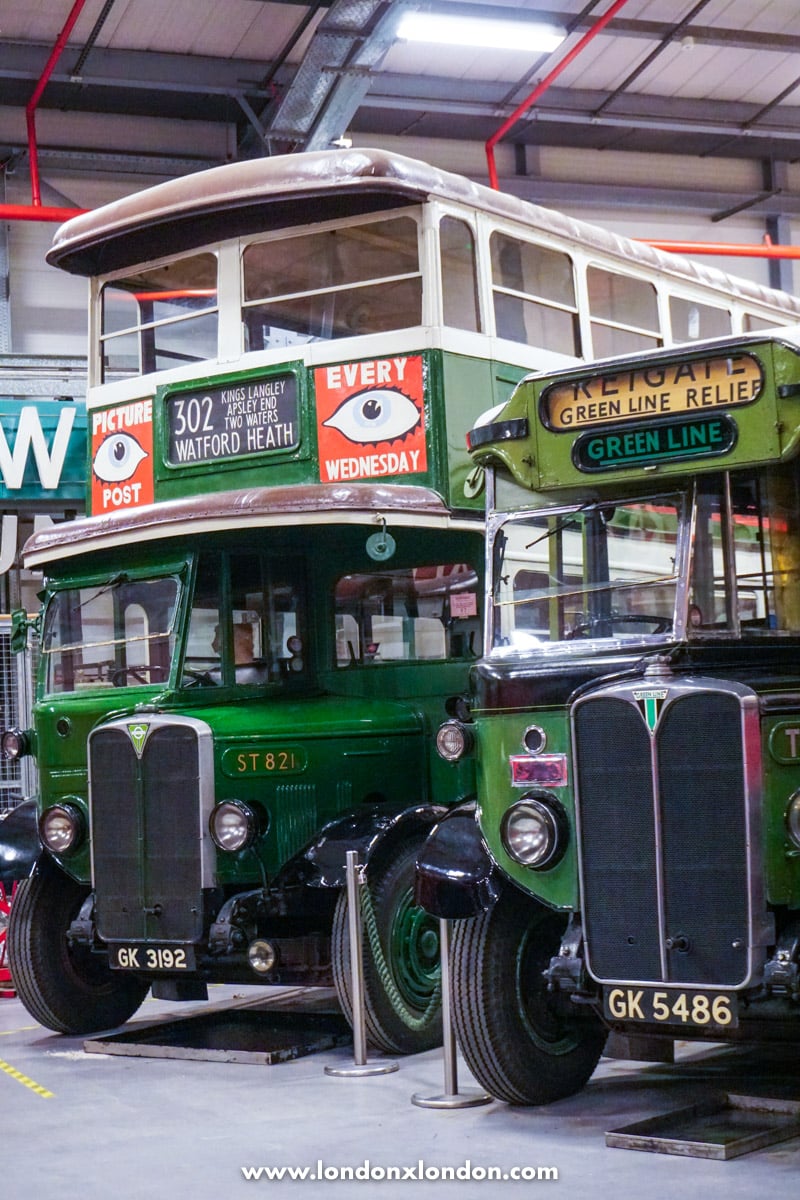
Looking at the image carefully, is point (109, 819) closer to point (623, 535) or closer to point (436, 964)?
point (436, 964)

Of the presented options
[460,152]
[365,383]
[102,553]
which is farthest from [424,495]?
[460,152]

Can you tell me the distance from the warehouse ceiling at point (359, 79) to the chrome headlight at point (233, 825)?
818 centimetres

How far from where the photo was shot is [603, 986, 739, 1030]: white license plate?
6.30 metres

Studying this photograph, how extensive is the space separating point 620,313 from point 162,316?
297cm

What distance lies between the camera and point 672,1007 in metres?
6.42

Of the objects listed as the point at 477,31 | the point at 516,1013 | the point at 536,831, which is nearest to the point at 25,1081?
the point at 516,1013

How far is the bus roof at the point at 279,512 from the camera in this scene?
9289 millimetres

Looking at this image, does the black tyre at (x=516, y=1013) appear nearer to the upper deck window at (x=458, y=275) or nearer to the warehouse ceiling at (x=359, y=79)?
the upper deck window at (x=458, y=275)

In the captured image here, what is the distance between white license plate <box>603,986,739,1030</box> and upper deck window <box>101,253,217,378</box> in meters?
5.25

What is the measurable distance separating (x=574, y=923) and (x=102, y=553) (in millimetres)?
4360

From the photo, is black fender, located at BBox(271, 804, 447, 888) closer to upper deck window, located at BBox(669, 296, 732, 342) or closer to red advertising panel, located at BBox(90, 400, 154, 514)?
red advertising panel, located at BBox(90, 400, 154, 514)

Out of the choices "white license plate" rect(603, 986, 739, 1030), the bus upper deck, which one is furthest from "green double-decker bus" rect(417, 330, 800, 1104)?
the bus upper deck

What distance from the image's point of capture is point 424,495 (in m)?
9.56

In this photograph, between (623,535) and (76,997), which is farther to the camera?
(76,997)
